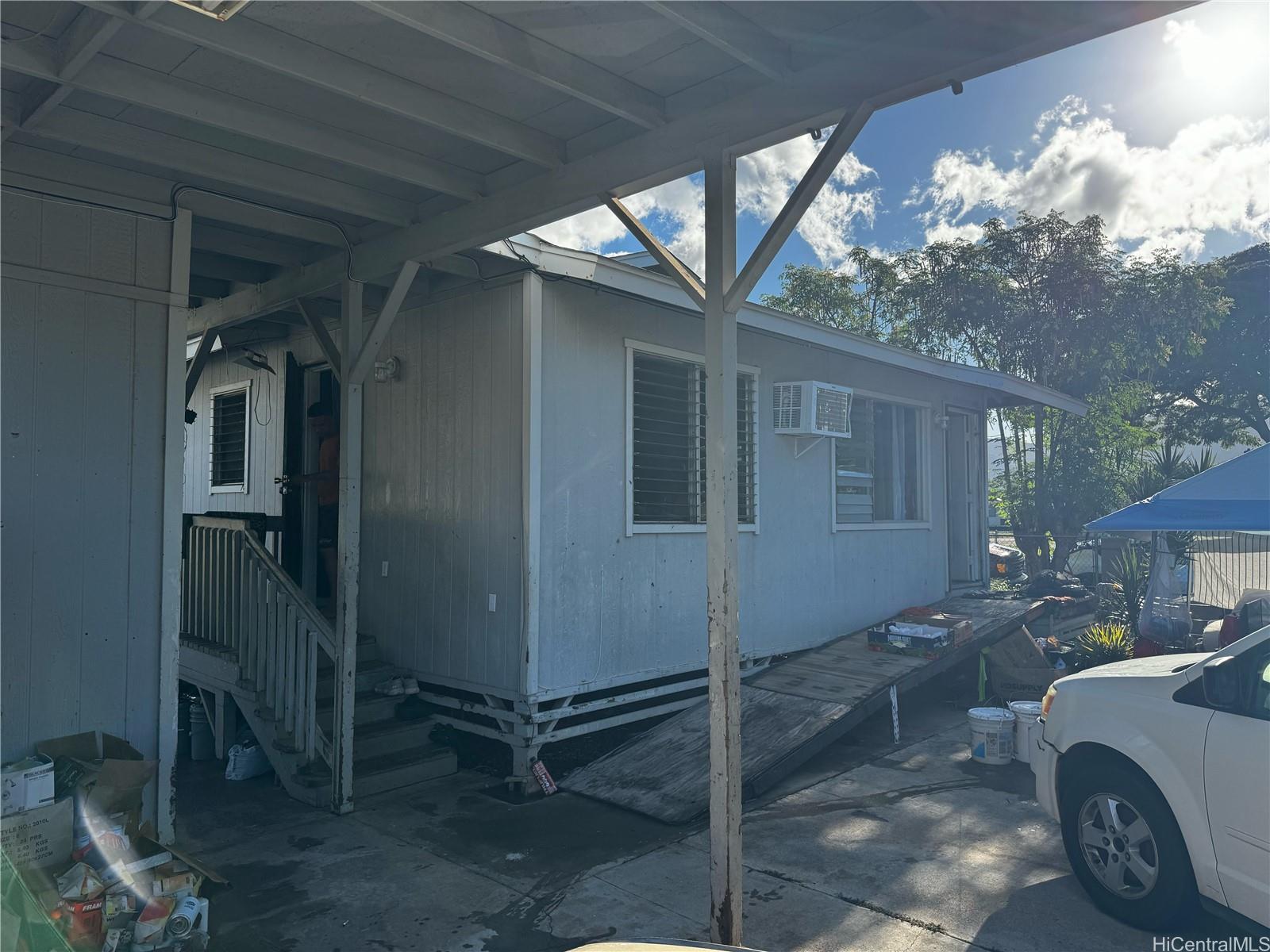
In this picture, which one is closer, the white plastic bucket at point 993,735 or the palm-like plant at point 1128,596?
the white plastic bucket at point 993,735

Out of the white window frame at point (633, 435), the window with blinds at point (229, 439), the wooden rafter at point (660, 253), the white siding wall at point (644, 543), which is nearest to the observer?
the wooden rafter at point (660, 253)

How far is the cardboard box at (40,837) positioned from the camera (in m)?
3.50

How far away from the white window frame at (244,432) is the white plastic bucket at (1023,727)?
6994 millimetres

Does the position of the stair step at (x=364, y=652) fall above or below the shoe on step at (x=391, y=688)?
above

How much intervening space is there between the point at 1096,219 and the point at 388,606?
62.0 ft

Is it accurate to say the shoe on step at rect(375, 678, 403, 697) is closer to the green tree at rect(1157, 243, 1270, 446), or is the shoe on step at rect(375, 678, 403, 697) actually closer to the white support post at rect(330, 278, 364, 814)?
the white support post at rect(330, 278, 364, 814)

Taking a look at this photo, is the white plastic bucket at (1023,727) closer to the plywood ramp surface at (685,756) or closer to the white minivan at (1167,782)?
the plywood ramp surface at (685,756)

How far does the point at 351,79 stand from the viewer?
3.53 m

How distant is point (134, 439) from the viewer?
4500 millimetres

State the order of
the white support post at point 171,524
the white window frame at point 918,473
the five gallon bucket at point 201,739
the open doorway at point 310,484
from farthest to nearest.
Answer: the white window frame at point 918,473, the open doorway at point 310,484, the five gallon bucket at point 201,739, the white support post at point 171,524

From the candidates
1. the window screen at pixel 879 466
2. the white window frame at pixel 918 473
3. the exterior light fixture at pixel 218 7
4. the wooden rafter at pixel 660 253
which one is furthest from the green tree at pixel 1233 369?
the exterior light fixture at pixel 218 7

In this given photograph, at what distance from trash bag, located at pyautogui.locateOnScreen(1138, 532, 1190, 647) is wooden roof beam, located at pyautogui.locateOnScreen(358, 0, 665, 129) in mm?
6887

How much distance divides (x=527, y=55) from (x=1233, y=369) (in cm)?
2626

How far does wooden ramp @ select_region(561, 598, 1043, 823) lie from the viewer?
5.48 m
